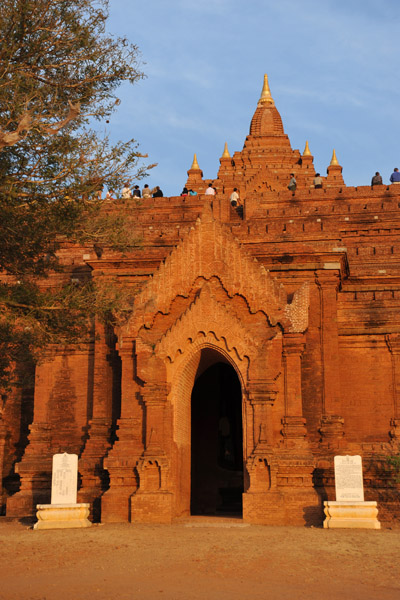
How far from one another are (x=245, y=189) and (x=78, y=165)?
83.7 ft

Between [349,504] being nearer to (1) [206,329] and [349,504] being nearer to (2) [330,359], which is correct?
(2) [330,359]

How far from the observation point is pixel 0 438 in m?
22.7

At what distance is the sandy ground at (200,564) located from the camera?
1084cm

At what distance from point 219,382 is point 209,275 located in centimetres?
579

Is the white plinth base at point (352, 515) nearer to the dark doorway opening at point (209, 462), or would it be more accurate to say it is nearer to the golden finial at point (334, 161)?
the dark doorway opening at point (209, 462)

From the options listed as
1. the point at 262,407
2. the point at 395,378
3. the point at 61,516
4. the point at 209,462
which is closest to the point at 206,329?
the point at 262,407

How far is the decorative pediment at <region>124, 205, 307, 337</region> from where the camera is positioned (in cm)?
1978

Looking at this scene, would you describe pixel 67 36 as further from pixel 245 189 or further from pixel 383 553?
pixel 245 189

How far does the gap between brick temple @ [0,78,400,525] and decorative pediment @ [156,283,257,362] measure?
0.09ft

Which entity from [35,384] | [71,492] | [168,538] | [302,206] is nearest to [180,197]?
[302,206]

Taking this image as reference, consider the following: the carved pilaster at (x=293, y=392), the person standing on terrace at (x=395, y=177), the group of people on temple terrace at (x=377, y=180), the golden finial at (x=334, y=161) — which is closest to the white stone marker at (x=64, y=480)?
the carved pilaster at (x=293, y=392)

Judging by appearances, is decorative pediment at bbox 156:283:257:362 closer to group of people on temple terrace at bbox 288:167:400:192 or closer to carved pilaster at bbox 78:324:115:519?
carved pilaster at bbox 78:324:115:519

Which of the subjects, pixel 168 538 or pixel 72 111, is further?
pixel 168 538

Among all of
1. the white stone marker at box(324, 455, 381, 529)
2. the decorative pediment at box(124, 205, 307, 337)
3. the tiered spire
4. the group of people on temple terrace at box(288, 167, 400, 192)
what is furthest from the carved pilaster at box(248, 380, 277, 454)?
the tiered spire
